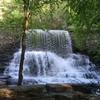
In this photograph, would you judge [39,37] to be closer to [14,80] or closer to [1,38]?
[1,38]

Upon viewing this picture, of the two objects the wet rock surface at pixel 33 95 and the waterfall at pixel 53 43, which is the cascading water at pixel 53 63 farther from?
the wet rock surface at pixel 33 95

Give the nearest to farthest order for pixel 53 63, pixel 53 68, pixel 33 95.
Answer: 1. pixel 33 95
2. pixel 53 68
3. pixel 53 63

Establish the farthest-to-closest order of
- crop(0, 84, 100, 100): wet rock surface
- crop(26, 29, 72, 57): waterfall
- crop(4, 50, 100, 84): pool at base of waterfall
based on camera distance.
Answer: crop(26, 29, 72, 57): waterfall < crop(4, 50, 100, 84): pool at base of waterfall < crop(0, 84, 100, 100): wet rock surface

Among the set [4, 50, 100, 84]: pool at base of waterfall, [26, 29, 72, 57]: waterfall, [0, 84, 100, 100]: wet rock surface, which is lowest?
[4, 50, 100, 84]: pool at base of waterfall

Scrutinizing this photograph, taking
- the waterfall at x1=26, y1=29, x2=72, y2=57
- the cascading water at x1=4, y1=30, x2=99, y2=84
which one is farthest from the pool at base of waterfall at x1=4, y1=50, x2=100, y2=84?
the waterfall at x1=26, y1=29, x2=72, y2=57

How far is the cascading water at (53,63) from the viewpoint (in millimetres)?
15352

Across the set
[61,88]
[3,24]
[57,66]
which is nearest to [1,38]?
[57,66]

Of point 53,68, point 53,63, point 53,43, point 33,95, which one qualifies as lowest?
point 53,68

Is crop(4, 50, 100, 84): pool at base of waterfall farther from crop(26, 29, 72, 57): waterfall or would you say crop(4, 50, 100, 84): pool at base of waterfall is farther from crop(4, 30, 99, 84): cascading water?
crop(26, 29, 72, 57): waterfall

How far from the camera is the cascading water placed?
1535 centimetres

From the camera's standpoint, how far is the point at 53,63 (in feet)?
56.2

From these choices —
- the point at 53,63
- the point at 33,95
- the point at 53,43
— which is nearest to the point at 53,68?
the point at 53,63

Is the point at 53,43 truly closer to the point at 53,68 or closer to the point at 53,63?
the point at 53,63

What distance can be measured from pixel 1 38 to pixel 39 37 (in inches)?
86.5
